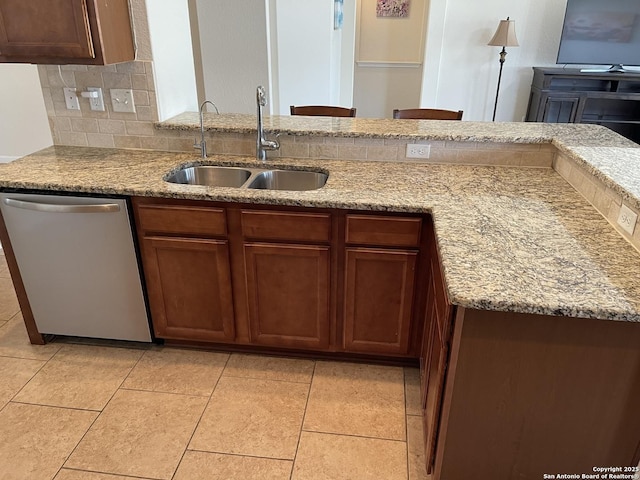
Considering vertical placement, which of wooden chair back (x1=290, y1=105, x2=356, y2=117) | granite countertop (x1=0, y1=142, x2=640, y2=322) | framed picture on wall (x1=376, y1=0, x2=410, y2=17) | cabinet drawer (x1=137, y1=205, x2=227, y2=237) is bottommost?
cabinet drawer (x1=137, y1=205, x2=227, y2=237)

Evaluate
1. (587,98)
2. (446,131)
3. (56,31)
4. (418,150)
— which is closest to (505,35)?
(587,98)

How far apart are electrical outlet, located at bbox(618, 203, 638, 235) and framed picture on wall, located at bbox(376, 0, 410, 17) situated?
18.8ft

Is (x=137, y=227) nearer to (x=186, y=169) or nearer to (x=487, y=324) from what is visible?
(x=186, y=169)

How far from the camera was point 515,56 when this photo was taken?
209 inches

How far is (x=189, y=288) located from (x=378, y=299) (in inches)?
34.3

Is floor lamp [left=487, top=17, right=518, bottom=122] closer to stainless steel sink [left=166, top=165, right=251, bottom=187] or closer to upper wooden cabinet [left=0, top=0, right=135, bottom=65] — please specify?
stainless steel sink [left=166, top=165, right=251, bottom=187]

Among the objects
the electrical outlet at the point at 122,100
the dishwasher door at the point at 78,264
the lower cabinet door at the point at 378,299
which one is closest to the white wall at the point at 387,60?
the electrical outlet at the point at 122,100

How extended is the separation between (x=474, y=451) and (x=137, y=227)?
5.29ft

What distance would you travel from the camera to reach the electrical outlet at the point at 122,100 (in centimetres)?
248

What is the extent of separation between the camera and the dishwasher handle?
6.77 ft

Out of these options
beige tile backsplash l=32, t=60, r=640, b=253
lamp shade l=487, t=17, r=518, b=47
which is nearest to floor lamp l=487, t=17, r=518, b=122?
lamp shade l=487, t=17, r=518, b=47

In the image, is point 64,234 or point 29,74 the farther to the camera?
point 29,74

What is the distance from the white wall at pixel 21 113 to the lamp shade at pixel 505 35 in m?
4.62

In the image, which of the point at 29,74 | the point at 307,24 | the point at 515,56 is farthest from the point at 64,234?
the point at 515,56
